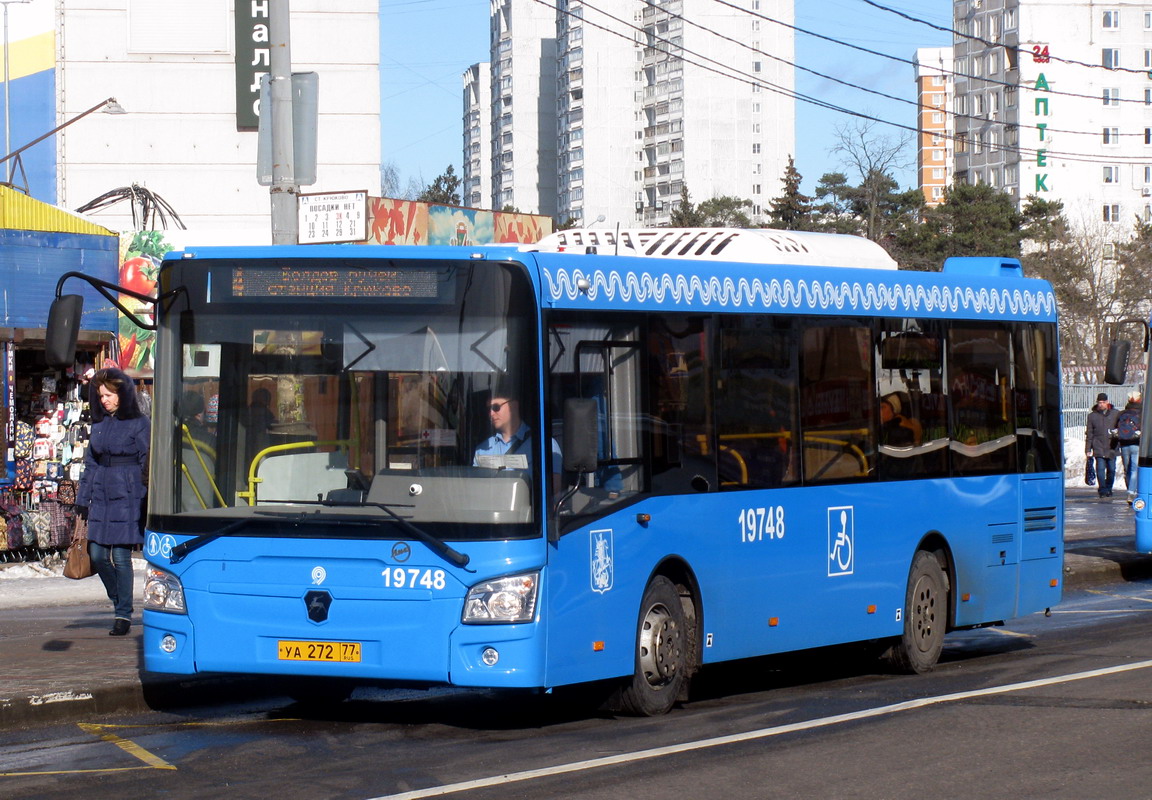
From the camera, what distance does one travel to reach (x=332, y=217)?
13281mm

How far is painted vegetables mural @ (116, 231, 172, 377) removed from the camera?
24281mm

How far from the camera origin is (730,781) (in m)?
7.51

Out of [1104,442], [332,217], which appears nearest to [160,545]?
[332,217]

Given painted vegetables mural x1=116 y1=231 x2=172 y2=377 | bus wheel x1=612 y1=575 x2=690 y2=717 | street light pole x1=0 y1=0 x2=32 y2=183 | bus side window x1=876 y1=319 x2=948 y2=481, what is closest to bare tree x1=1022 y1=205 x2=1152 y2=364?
street light pole x1=0 y1=0 x2=32 y2=183

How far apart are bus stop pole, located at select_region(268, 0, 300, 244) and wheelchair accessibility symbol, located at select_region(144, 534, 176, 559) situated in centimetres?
373

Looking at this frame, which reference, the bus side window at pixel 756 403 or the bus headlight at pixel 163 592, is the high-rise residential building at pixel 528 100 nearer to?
the bus side window at pixel 756 403

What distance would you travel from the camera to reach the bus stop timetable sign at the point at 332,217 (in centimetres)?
1302

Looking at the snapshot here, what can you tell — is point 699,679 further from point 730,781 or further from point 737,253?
point 730,781

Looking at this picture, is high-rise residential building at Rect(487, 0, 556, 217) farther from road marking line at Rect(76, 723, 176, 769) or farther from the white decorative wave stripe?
road marking line at Rect(76, 723, 176, 769)

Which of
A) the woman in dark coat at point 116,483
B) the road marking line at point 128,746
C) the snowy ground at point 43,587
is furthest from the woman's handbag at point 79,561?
the road marking line at point 128,746

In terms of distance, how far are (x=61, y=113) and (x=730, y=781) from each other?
116 feet

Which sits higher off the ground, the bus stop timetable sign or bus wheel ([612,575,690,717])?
the bus stop timetable sign

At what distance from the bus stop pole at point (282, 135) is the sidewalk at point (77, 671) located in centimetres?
311

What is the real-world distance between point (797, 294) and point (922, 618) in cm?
265
